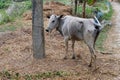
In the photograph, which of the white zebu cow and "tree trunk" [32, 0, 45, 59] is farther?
"tree trunk" [32, 0, 45, 59]

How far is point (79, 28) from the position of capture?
344 inches

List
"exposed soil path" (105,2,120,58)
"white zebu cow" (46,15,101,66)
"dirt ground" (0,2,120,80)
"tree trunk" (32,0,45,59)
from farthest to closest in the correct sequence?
"exposed soil path" (105,2,120,58) < "tree trunk" (32,0,45,59) < "white zebu cow" (46,15,101,66) < "dirt ground" (0,2,120,80)

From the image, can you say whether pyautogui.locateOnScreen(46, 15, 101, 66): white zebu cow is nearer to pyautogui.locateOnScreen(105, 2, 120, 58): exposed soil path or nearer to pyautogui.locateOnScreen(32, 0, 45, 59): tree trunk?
pyautogui.locateOnScreen(32, 0, 45, 59): tree trunk

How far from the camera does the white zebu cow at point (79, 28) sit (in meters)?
8.50

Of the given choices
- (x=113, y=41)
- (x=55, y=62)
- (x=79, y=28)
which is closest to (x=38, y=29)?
(x=55, y=62)

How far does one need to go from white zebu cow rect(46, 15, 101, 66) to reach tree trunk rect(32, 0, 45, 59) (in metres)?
0.53

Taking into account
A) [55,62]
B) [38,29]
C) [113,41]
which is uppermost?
[38,29]

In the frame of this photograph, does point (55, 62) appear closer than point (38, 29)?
No

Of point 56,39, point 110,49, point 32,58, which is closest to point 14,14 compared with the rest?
point 56,39

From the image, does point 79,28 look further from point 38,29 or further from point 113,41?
point 113,41

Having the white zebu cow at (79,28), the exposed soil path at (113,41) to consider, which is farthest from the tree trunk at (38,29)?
the exposed soil path at (113,41)

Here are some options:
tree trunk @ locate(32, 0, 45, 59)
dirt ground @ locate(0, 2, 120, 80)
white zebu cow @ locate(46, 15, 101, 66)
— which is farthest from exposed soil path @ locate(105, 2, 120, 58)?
tree trunk @ locate(32, 0, 45, 59)

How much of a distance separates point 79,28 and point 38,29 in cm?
120

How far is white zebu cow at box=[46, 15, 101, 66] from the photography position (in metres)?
8.50
